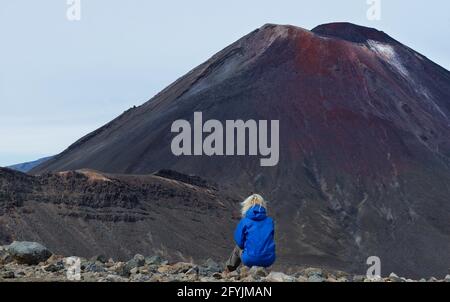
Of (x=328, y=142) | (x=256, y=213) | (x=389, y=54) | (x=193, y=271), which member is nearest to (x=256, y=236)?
(x=256, y=213)

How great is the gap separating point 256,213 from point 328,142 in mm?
82707

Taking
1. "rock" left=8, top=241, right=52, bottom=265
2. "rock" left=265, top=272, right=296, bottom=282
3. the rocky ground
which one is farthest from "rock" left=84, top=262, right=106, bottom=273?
"rock" left=265, top=272, right=296, bottom=282

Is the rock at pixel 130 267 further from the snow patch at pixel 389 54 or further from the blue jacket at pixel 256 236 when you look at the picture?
the snow patch at pixel 389 54

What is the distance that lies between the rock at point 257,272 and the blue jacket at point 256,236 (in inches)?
13.2

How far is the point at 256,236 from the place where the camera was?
1178 cm

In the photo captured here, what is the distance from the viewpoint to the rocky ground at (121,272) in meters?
11.0

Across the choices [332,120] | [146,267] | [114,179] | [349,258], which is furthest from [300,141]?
[146,267]

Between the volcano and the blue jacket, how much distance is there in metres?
52.9

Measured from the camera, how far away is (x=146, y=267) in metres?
12.7

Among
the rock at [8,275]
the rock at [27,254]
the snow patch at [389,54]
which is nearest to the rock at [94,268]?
the rock at [27,254]

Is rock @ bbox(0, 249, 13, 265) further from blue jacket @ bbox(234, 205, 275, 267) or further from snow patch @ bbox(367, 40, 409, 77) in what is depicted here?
snow patch @ bbox(367, 40, 409, 77)

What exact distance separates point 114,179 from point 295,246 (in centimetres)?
1561

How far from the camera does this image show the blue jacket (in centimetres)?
1179
